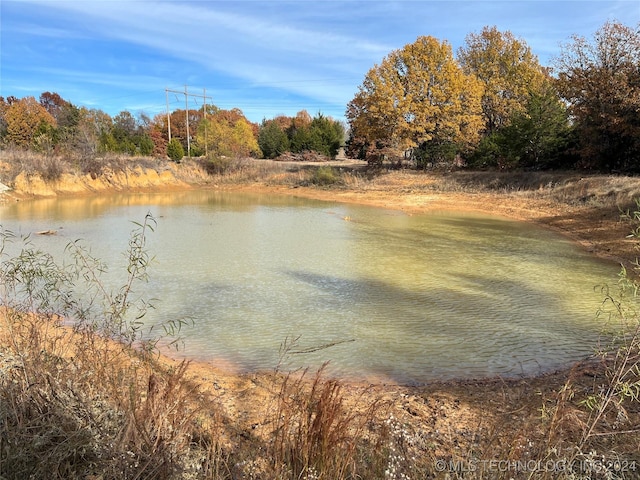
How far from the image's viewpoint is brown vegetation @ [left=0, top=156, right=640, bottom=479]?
2.33 meters

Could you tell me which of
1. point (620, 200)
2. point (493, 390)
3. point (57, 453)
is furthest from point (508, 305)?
point (620, 200)

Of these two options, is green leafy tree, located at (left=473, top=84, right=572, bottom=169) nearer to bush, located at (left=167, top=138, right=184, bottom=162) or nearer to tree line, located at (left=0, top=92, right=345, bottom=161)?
tree line, located at (left=0, top=92, right=345, bottom=161)

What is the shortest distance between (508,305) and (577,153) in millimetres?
18092

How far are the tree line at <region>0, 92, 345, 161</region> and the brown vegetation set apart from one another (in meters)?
29.3

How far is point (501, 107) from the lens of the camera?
3278 centimetres

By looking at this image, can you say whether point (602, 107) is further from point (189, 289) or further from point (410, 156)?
point (189, 289)

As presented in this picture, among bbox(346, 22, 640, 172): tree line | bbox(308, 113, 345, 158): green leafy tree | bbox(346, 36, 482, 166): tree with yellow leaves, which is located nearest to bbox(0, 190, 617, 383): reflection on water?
bbox(346, 22, 640, 172): tree line

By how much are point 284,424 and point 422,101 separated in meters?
28.6

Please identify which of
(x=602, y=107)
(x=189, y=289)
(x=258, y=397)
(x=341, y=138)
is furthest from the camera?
(x=341, y=138)

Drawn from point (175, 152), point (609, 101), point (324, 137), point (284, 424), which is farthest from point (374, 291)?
point (324, 137)

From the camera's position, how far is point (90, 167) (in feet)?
93.4

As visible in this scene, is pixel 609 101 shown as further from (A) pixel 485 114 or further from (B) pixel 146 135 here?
(B) pixel 146 135

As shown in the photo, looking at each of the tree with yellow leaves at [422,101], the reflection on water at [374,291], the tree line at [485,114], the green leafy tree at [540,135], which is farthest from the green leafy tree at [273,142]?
the reflection on water at [374,291]

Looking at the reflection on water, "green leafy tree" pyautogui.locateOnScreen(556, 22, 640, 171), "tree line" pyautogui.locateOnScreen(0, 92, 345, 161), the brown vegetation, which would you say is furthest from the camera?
"tree line" pyautogui.locateOnScreen(0, 92, 345, 161)
